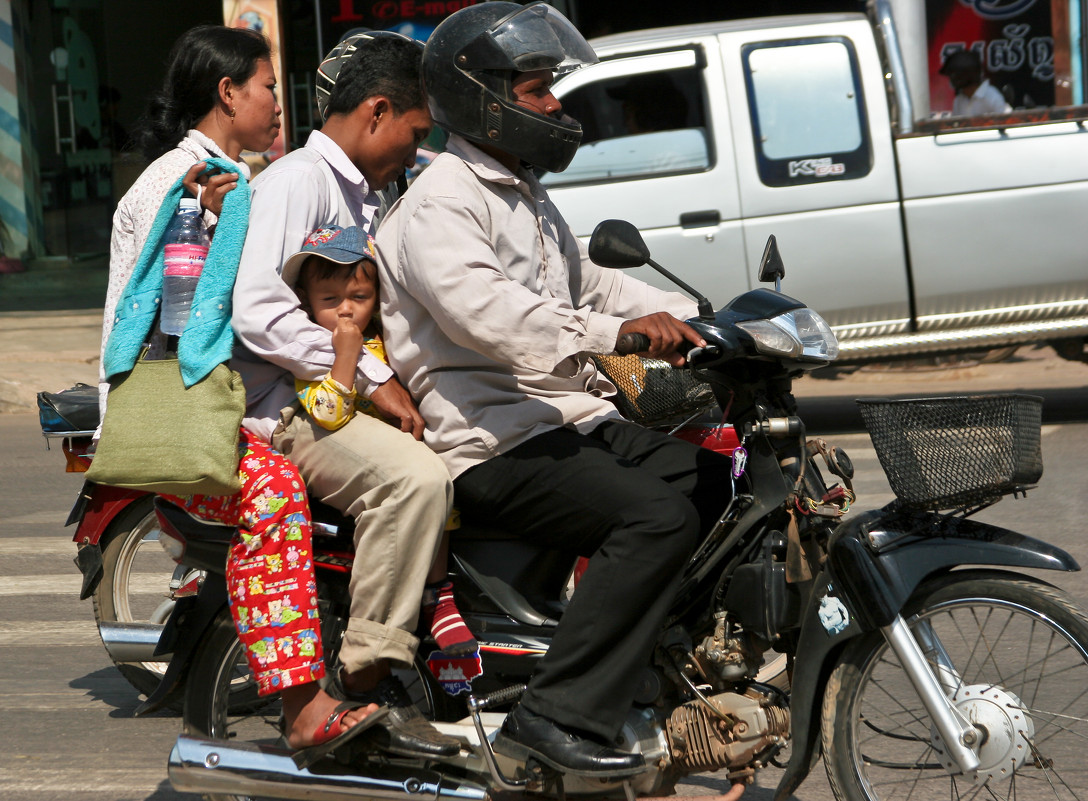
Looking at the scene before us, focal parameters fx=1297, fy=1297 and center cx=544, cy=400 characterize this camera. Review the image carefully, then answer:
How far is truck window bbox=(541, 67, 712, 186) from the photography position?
7.64 meters

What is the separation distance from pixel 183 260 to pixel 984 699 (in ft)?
6.91

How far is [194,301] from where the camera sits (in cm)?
307

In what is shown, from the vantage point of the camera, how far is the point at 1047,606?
2613mm

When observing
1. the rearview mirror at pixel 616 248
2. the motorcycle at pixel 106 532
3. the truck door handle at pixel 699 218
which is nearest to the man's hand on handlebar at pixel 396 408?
the rearview mirror at pixel 616 248

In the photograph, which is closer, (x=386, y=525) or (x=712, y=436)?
(x=386, y=525)

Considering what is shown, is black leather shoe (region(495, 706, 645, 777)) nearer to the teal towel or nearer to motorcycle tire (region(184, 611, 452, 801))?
motorcycle tire (region(184, 611, 452, 801))

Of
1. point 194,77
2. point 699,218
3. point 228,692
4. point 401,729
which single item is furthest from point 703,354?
point 699,218

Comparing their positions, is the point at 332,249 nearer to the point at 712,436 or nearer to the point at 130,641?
the point at 712,436

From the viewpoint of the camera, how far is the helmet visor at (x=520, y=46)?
2.93 metres

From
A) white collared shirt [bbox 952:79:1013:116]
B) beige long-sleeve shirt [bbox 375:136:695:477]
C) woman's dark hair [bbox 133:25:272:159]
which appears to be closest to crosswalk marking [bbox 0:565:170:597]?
woman's dark hair [bbox 133:25:272:159]

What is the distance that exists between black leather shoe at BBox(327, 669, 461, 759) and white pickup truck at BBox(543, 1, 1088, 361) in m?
4.87

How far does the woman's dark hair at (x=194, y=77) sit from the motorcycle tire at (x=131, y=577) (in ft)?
3.96

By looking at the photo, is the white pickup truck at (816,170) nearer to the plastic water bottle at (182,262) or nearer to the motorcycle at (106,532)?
the motorcycle at (106,532)

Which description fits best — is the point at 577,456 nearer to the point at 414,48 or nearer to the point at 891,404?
the point at 891,404
